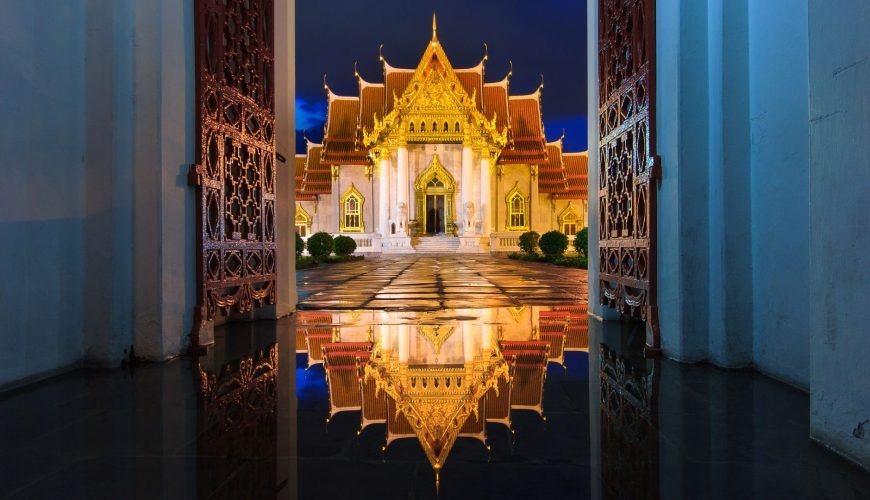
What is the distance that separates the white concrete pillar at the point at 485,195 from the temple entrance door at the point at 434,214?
7.74 feet

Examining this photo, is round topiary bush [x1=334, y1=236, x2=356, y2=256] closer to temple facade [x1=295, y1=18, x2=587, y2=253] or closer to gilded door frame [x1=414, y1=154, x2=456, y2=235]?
temple facade [x1=295, y1=18, x2=587, y2=253]

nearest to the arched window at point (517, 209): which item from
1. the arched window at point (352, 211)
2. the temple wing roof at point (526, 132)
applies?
the temple wing roof at point (526, 132)

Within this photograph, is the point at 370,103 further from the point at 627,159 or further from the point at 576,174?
the point at 627,159

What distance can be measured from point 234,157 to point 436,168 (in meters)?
27.2

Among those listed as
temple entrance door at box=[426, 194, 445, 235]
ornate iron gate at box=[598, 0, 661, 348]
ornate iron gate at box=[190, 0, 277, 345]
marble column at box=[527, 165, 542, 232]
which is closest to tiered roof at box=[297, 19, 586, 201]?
marble column at box=[527, 165, 542, 232]

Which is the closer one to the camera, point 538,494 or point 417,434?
point 538,494
